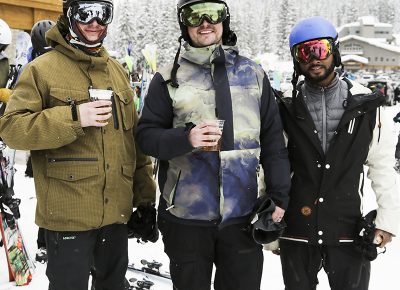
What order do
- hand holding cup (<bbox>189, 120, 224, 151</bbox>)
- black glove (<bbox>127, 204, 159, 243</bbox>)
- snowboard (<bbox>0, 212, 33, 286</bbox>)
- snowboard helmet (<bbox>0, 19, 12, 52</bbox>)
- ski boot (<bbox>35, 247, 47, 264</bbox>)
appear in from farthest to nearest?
ski boot (<bbox>35, 247, 47, 264</bbox>)
snowboard helmet (<bbox>0, 19, 12, 52</bbox>)
snowboard (<bbox>0, 212, 33, 286</bbox>)
black glove (<bbox>127, 204, 159, 243</bbox>)
hand holding cup (<bbox>189, 120, 224, 151</bbox>)

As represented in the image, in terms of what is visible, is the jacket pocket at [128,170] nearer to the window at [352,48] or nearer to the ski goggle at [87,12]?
the ski goggle at [87,12]

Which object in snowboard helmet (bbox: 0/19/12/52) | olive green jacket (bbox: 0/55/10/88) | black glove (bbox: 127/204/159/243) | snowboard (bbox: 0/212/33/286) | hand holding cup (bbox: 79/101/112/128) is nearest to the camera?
hand holding cup (bbox: 79/101/112/128)

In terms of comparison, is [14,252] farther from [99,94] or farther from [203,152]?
[203,152]

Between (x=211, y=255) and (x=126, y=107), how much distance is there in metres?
1.08

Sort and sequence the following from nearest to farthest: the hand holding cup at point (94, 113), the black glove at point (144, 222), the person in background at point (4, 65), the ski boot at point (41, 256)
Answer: the hand holding cup at point (94, 113), the black glove at point (144, 222), the person in background at point (4, 65), the ski boot at point (41, 256)

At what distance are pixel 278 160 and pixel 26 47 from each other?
16.6 feet

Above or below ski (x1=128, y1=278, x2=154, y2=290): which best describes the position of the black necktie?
above

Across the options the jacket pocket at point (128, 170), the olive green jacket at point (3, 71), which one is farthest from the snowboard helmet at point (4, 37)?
the jacket pocket at point (128, 170)

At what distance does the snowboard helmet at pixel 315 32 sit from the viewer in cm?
262

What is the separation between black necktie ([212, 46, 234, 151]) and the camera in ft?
7.93

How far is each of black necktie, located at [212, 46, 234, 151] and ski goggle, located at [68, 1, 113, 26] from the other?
0.74 m

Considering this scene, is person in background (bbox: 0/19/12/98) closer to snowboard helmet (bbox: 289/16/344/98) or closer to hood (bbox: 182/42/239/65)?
hood (bbox: 182/42/239/65)

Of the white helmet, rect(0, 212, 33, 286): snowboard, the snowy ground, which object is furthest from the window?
rect(0, 212, 33, 286): snowboard

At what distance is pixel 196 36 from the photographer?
2504mm
